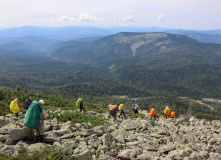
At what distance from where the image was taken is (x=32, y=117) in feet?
29.6

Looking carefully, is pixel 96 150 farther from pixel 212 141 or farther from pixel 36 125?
pixel 212 141

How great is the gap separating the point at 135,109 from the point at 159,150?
609 inches

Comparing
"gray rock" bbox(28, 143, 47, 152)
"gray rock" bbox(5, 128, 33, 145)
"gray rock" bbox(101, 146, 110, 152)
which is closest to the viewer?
"gray rock" bbox(28, 143, 47, 152)

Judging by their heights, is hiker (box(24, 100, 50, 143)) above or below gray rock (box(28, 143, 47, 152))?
above

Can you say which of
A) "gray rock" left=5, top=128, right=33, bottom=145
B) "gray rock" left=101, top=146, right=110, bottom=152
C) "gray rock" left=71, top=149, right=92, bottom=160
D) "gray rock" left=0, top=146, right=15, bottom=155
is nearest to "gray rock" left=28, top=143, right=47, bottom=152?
"gray rock" left=0, top=146, right=15, bottom=155

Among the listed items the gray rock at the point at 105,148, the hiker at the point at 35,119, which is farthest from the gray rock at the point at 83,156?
the hiker at the point at 35,119

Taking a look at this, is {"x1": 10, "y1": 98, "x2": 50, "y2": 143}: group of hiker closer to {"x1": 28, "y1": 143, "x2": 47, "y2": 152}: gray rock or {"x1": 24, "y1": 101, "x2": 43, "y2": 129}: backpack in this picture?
{"x1": 24, "y1": 101, "x2": 43, "y2": 129}: backpack

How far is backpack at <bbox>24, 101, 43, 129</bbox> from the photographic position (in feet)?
29.4

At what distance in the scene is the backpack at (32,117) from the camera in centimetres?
896

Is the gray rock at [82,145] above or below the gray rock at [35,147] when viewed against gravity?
below

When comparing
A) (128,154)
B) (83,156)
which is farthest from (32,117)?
(128,154)

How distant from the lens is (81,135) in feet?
40.7

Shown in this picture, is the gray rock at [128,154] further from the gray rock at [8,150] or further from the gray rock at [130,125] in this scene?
the gray rock at [130,125]

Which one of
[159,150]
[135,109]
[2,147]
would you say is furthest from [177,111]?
[2,147]
